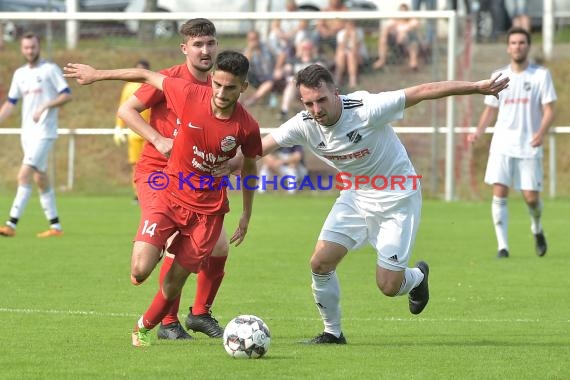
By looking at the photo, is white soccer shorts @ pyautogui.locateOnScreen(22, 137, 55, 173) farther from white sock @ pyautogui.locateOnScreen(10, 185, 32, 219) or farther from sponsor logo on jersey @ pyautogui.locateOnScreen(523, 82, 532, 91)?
sponsor logo on jersey @ pyautogui.locateOnScreen(523, 82, 532, 91)

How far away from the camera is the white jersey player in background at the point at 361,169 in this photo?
7.88 meters

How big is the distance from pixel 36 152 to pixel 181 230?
791 cm

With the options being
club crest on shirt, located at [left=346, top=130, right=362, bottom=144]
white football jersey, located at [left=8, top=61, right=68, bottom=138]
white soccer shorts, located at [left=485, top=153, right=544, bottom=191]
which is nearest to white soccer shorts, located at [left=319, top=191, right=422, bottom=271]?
club crest on shirt, located at [left=346, top=130, right=362, bottom=144]

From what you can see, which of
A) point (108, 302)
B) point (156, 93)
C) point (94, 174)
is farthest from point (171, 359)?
point (94, 174)

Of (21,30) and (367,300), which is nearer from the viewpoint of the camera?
(367,300)

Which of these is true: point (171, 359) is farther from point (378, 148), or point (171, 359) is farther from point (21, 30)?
point (21, 30)

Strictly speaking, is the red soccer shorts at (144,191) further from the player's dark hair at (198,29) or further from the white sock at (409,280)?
the white sock at (409,280)

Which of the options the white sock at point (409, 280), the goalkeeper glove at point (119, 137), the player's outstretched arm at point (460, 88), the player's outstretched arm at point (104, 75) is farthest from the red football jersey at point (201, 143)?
the goalkeeper glove at point (119, 137)

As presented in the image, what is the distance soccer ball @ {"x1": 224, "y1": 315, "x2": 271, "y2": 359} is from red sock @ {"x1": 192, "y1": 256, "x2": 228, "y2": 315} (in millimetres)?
1039

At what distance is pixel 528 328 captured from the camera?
8.93m

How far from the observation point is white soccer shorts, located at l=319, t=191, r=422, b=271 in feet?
27.4

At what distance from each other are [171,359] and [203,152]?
4.38 feet

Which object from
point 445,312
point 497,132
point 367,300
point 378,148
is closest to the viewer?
point 378,148

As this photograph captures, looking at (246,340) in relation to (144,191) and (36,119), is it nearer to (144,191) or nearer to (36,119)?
(144,191)
